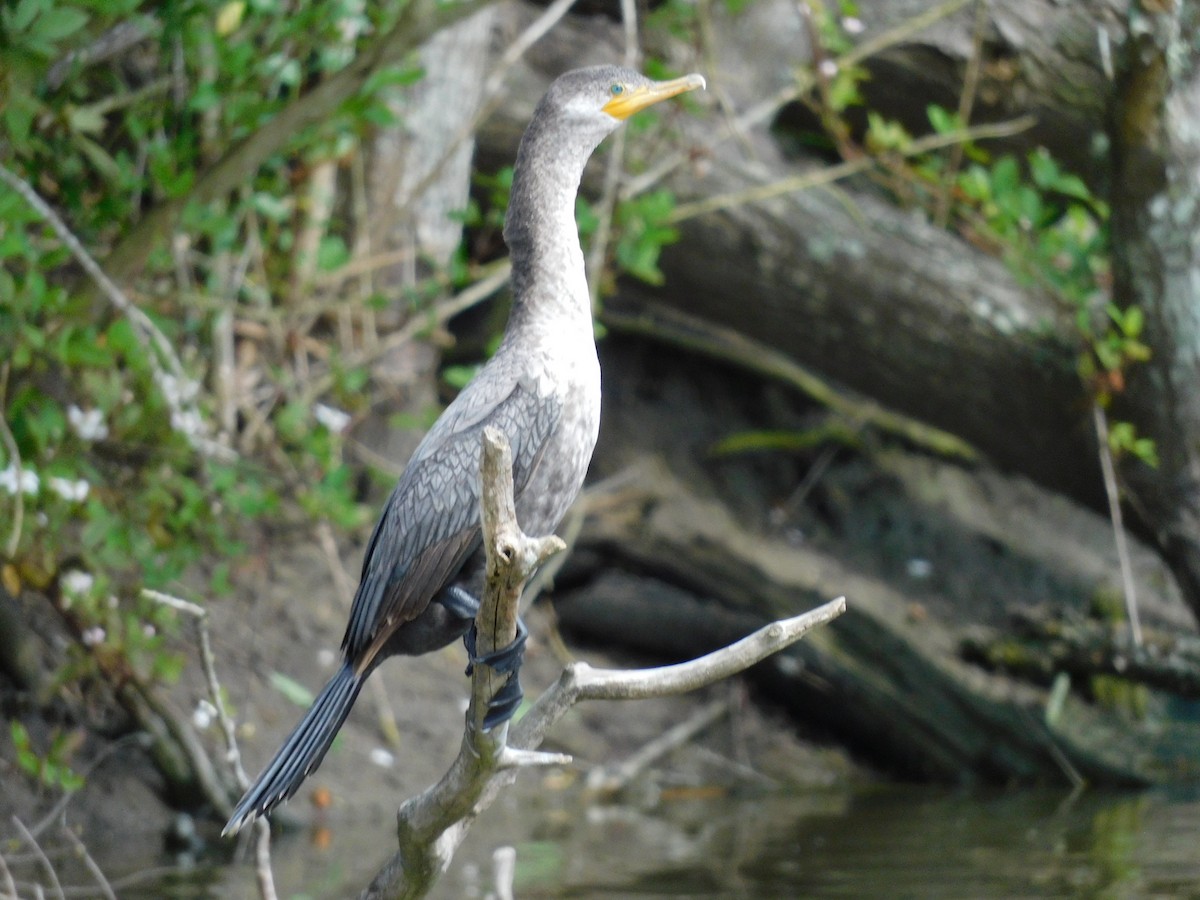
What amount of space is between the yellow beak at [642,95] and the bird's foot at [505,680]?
981mm

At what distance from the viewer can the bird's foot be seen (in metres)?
2.03

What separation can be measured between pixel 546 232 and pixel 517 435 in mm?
383

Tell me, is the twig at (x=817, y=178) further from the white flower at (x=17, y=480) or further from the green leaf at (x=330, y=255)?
the white flower at (x=17, y=480)

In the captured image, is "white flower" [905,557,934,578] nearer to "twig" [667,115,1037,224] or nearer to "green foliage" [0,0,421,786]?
"twig" [667,115,1037,224]

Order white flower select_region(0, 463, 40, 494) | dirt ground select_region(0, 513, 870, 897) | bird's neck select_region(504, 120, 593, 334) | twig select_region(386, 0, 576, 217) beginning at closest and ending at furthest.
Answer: bird's neck select_region(504, 120, 593, 334) < white flower select_region(0, 463, 40, 494) < dirt ground select_region(0, 513, 870, 897) < twig select_region(386, 0, 576, 217)

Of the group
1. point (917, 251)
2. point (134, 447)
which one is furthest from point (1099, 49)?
point (134, 447)

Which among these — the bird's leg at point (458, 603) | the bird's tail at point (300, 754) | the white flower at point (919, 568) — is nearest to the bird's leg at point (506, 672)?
the bird's leg at point (458, 603)

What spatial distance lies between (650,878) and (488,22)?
314 cm

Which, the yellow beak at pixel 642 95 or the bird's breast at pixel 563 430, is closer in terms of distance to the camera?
the bird's breast at pixel 563 430

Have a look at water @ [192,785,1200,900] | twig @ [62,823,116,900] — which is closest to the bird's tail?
twig @ [62,823,116,900]

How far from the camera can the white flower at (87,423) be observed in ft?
12.3

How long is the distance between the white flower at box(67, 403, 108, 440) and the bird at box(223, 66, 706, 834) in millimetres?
1566

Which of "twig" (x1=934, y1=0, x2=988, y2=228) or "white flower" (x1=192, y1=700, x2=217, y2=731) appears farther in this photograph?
"twig" (x1=934, y1=0, x2=988, y2=228)

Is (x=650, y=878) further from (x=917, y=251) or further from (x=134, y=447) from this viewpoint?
(x=917, y=251)
